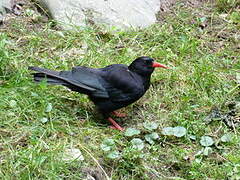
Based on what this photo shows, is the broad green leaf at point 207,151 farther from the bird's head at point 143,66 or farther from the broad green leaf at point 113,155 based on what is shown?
the bird's head at point 143,66

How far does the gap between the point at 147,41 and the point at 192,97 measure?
1.41 m

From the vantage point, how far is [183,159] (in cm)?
434

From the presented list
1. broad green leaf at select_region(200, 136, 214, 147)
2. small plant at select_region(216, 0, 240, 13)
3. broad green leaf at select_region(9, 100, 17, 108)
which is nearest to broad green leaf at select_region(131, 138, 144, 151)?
broad green leaf at select_region(200, 136, 214, 147)

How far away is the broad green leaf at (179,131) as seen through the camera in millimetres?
4598

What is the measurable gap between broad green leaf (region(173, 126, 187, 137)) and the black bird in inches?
20.1

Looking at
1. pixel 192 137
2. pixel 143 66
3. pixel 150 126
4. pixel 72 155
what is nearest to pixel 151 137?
pixel 150 126

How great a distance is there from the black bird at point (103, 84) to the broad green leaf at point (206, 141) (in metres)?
0.78

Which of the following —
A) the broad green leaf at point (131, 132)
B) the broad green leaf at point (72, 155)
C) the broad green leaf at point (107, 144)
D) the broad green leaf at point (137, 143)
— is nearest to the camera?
the broad green leaf at point (72, 155)

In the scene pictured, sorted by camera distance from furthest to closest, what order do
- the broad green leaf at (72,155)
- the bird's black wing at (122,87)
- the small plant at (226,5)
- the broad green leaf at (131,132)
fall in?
the small plant at (226,5), the bird's black wing at (122,87), the broad green leaf at (131,132), the broad green leaf at (72,155)

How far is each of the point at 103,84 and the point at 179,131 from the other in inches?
35.4

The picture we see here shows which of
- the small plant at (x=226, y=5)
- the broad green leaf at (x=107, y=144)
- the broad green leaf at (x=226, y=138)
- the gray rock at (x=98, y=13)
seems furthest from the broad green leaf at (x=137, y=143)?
the small plant at (x=226, y=5)

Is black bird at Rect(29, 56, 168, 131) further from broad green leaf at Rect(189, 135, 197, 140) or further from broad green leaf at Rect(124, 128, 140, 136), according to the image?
broad green leaf at Rect(189, 135, 197, 140)

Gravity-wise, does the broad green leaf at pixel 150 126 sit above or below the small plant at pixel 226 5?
below

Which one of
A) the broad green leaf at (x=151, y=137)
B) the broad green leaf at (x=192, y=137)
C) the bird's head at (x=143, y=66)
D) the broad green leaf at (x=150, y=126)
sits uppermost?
the bird's head at (x=143, y=66)
